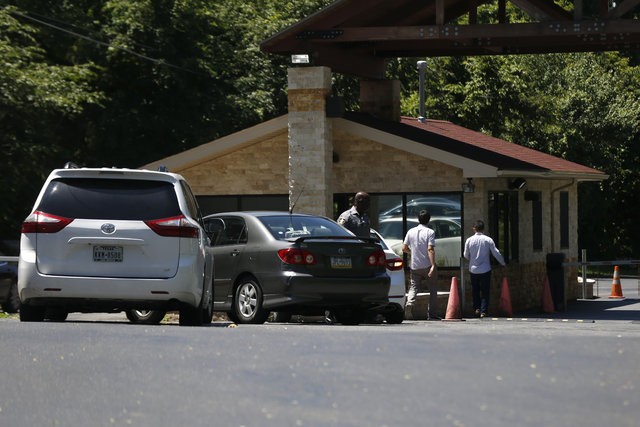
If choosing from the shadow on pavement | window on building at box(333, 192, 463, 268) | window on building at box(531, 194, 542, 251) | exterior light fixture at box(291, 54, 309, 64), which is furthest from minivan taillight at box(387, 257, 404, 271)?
window on building at box(531, 194, 542, 251)

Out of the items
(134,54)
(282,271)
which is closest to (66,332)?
(282,271)

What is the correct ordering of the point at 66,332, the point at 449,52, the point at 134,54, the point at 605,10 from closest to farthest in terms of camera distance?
the point at 66,332, the point at 605,10, the point at 449,52, the point at 134,54

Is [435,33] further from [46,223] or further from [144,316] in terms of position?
[46,223]

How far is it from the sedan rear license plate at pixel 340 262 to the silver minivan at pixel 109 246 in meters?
3.05

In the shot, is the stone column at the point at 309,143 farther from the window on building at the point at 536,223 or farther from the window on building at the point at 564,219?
the window on building at the point at 564,219

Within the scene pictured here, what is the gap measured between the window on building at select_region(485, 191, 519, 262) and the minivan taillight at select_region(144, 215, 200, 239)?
14.8 meters

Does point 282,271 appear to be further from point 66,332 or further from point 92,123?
point 92,123

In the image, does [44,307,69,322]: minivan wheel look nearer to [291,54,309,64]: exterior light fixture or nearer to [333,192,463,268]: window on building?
[291,54,309,64]: exterior light fixture

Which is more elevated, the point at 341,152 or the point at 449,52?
the point at 449,52

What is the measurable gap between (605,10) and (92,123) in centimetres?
2092

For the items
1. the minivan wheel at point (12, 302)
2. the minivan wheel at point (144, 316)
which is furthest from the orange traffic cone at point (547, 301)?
the minivan wheel at point (144, 316)

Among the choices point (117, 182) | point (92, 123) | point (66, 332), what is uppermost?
point (92, 123)

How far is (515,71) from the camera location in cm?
Result: 5034

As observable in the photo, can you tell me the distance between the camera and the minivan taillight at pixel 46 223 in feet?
53.9
